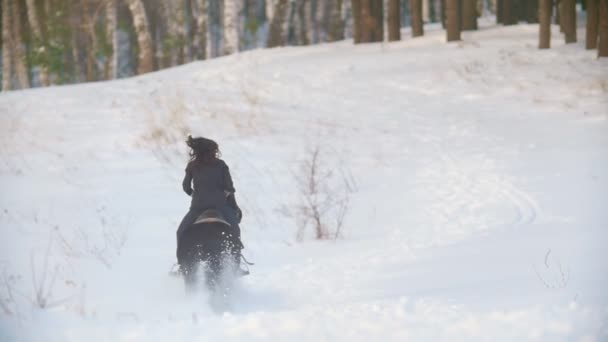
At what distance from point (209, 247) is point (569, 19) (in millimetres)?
18756

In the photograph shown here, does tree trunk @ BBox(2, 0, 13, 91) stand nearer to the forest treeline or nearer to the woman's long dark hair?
the forest treeline

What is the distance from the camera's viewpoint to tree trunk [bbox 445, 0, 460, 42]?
22.8 m

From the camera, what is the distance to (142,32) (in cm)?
2494

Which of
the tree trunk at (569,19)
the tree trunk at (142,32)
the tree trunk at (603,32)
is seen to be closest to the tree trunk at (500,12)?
the tree trunk at (569,19)

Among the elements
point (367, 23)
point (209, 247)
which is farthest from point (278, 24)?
point (209, 247)

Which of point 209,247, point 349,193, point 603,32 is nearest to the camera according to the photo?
point 209,247

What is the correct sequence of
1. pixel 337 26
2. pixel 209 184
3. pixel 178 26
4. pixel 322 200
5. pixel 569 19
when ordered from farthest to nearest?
pixel 337 26, pixel 178 26, pixel 569 19, pixel 322 200, pixel 209 184

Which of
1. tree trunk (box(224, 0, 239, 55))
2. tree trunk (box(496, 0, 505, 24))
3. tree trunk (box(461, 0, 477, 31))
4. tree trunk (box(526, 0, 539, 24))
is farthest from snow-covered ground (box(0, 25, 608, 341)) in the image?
tree trunk (box(526, 0, 539, 24))

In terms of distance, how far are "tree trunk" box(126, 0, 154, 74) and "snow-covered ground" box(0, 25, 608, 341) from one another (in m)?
2.13

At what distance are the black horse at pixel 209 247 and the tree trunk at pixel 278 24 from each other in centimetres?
2372

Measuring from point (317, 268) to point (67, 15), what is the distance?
28.5m

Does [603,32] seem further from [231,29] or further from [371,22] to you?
[231,29]

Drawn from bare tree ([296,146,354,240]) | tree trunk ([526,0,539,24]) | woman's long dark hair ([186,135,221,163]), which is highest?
woman's long dark hair ([186,135,221,163])

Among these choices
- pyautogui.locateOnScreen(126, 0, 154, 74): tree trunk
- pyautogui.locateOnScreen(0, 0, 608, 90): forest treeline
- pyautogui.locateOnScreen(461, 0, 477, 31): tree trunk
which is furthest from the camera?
pyautogui.locateOnScreen(461, 0, 477, 31): tree trunk
